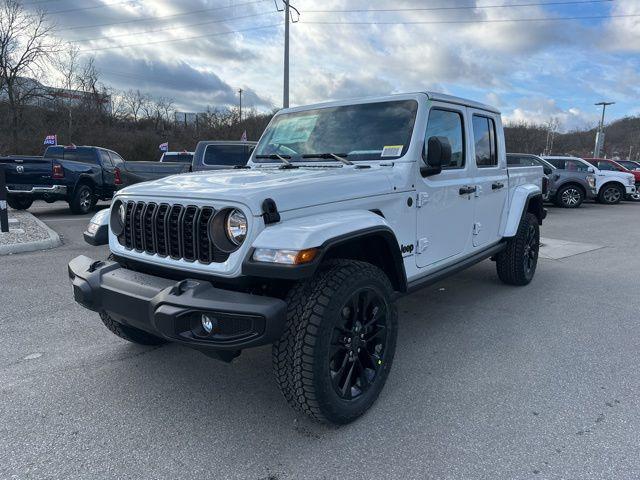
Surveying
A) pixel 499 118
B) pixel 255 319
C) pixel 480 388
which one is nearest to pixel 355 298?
pixel 255 319

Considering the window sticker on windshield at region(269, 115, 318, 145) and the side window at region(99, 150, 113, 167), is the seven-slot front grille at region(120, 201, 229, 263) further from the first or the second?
the side window at region(99, 150, 113, 167)

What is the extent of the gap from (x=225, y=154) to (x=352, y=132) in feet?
22.6

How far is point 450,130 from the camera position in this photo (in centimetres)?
408

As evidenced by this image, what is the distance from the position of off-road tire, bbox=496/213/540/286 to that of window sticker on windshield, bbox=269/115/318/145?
2.69 metres

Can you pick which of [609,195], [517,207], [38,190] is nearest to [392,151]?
[517,207]

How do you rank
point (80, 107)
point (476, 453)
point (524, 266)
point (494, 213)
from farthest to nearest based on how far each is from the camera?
1. point (80, 107)
2. point (524, 266)
3. point (494, 213)
4. point (476, 453)

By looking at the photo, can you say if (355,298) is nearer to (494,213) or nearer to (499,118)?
(494,213)

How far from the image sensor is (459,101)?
4242 millimetres

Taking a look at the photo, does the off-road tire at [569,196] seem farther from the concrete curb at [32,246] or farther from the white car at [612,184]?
the concrete curb at [32,246]

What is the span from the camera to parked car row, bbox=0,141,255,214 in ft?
33.5

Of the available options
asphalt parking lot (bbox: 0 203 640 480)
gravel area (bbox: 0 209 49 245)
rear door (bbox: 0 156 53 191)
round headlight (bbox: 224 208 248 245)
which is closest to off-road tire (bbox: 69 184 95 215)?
rear door (bbox: 0 156 53 191)

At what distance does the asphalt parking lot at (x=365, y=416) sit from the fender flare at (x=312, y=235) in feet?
3.22

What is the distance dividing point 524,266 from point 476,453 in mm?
3550

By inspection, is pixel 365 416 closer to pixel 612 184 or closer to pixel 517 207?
pixel 517 207
